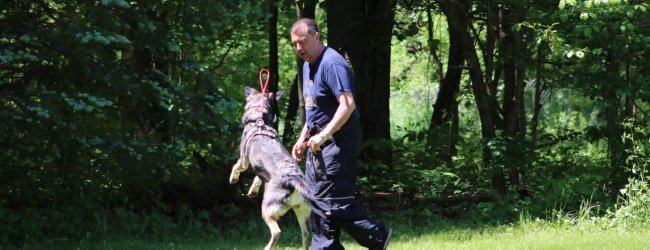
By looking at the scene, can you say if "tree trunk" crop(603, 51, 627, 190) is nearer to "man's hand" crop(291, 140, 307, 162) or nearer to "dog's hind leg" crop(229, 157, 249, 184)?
"man's hand" crop(291, 140, 307, 162)

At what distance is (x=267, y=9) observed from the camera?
11695 mm

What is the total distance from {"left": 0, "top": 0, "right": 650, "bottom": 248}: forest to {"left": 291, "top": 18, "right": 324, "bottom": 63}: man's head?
244 cm

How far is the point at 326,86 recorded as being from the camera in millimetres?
6734

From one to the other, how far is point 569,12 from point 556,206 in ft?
9.08

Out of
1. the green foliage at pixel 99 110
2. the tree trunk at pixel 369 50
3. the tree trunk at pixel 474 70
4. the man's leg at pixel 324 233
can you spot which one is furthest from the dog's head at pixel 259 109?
the tree trunk at pixel 369 50

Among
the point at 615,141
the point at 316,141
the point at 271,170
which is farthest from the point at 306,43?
the point at 615,141

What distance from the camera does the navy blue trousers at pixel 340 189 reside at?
6719 millimetres

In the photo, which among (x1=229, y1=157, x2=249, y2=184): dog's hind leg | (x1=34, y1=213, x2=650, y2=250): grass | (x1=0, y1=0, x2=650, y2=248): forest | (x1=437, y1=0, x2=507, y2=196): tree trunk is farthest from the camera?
(x1=437, y1=0, x2=507, y2=196): tree trunk

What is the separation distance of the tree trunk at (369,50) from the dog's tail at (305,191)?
6.89m

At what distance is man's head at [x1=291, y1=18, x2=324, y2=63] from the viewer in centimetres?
677

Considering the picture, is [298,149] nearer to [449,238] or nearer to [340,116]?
[340,116]

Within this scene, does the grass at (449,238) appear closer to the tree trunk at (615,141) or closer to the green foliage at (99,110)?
the green foliage at (99,110)

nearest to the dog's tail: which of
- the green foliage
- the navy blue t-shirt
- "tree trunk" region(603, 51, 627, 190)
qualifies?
the navy blue t-shirt

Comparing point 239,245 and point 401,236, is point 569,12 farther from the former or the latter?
point 239,245
